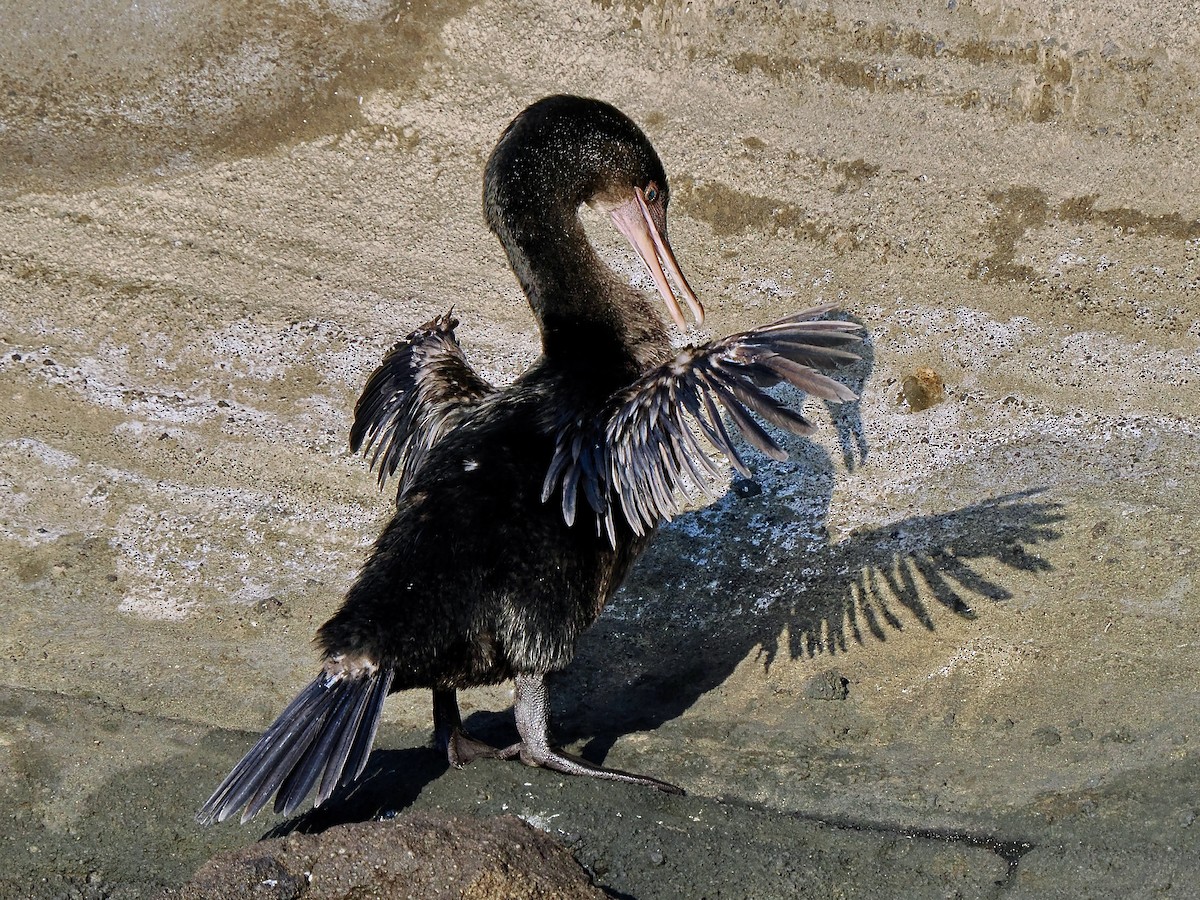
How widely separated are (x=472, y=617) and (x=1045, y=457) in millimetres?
3557

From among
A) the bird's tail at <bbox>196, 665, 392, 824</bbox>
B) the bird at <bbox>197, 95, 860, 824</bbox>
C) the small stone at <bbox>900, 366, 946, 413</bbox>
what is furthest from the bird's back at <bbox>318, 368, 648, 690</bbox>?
the small stone at <bbox>900, 366, 946, 413</bbox>

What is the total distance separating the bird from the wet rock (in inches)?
8.6

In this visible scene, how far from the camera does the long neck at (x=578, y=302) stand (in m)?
5.26

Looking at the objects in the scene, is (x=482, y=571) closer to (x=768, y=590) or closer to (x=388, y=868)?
(x=388, y=868)

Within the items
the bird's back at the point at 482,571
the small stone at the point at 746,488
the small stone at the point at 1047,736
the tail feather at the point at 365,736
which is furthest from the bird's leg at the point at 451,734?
the small stone at the point at 746,488

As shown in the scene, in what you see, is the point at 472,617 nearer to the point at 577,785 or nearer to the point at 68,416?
the point at 577,785

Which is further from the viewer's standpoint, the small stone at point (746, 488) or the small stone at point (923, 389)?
the small stone at point (923, 389)

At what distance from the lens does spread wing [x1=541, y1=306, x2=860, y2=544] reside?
4.43 meters

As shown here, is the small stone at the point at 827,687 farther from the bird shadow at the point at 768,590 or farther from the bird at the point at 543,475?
the bird at the point at 543,475

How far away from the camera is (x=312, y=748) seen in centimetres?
410

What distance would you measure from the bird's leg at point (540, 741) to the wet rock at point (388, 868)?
2.84 feet

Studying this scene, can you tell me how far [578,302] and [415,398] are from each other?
0.89 m

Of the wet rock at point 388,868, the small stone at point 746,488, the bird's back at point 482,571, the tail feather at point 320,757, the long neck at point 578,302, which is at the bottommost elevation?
the wet rock at point 388,868

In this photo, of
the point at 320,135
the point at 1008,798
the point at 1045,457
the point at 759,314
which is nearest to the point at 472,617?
the point at 1008,798
